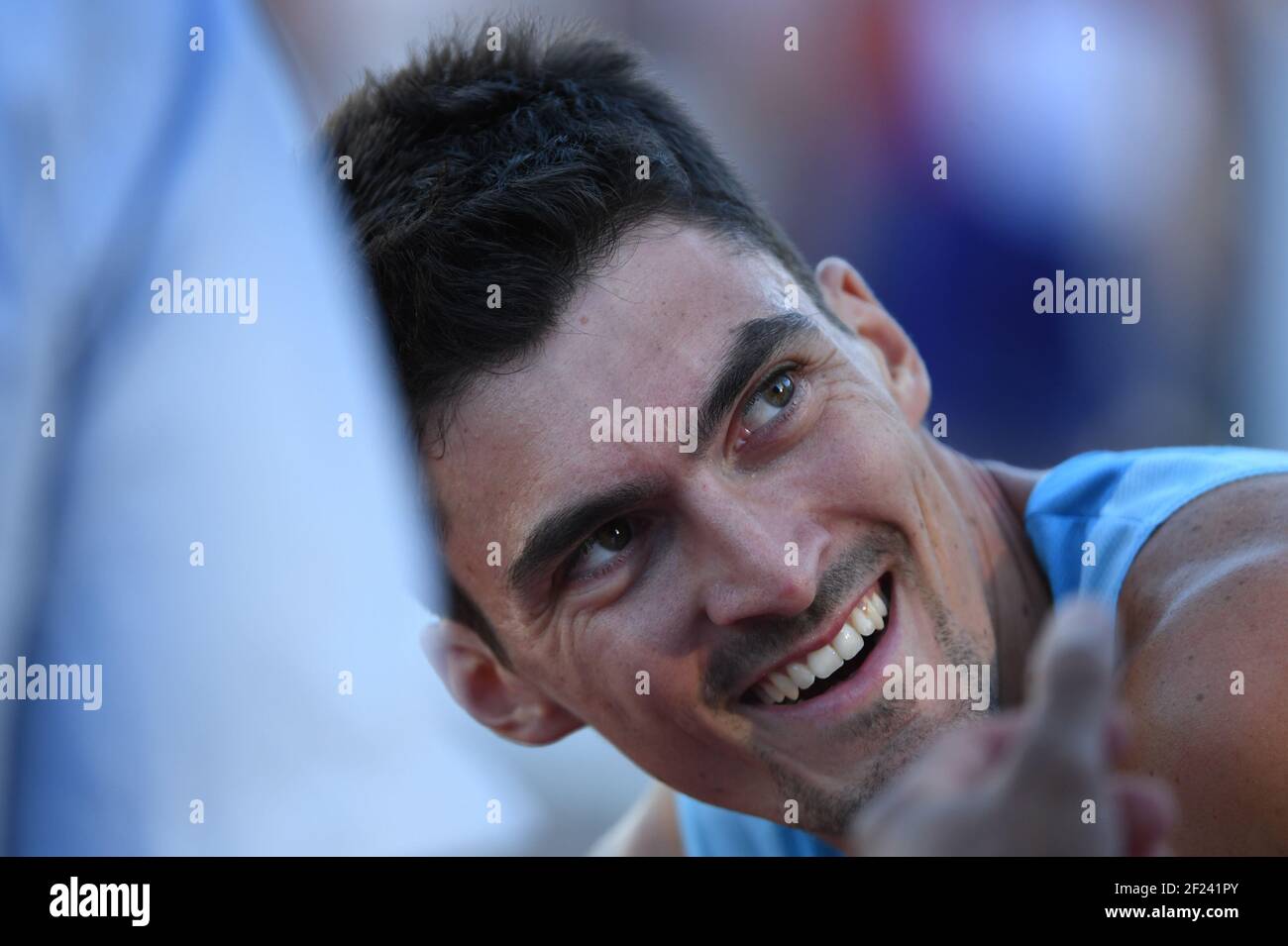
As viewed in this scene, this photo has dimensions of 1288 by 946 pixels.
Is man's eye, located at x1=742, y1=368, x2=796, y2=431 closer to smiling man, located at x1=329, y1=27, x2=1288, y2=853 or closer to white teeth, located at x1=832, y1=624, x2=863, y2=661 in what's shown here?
smiling man, located at x1=329, y1=27, x2=1288, y2=853

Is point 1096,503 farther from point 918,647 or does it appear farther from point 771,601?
point 771,601

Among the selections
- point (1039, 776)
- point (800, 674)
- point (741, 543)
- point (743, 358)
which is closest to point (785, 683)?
point (800, 674)

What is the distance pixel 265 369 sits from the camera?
3.38 feet

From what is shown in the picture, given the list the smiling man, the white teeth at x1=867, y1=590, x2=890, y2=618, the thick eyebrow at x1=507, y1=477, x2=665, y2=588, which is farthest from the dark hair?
the white teeth at x1=867, y1=590, x2=890, y2=618

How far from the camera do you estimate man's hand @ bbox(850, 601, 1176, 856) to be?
43 cm

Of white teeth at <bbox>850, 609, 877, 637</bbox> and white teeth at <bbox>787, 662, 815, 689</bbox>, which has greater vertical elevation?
white teeth at <bbox>850, 609, 877, 637</bbox>

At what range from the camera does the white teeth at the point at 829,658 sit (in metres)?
0.77

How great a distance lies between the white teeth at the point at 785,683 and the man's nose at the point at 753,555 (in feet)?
0.19

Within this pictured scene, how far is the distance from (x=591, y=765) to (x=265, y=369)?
76 cm

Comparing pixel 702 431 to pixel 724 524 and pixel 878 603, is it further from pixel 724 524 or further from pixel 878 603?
pixel 878 603

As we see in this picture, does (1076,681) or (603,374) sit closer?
(1076,681)

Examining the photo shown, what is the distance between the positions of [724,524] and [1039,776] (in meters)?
0.32

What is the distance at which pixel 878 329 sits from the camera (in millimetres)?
959
